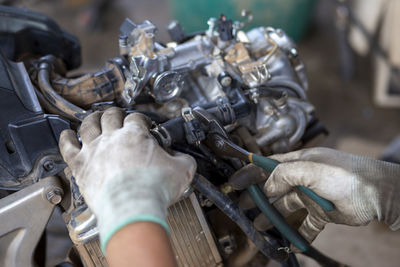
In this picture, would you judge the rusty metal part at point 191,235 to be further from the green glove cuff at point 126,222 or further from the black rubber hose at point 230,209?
the green glove cuff at point 126,222

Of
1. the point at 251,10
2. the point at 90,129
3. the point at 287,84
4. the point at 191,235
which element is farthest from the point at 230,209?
the point at 251,10

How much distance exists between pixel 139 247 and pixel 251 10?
242 centimetres

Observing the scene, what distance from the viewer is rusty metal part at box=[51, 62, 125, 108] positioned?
1.15 metres

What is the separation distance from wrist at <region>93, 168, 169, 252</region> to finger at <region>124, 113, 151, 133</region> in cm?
13

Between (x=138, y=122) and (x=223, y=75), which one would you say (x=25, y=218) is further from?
(x=223, y=75)

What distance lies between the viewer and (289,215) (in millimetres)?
1156

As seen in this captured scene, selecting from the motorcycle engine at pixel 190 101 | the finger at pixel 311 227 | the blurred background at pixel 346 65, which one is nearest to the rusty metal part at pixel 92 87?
the motorcycle engine at pixel 190 101

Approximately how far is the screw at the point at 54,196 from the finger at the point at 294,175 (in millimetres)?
526

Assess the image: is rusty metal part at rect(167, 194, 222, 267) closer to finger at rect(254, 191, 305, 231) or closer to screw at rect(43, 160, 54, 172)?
finger at rect(254, 191, 305, 231)

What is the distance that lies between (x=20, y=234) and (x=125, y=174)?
1.35ft

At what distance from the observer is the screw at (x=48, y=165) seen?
41.0 inches

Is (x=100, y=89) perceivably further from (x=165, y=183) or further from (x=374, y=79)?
(x=374, y=79)

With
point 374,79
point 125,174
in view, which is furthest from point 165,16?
point 125,174

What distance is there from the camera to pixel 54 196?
101 cm
